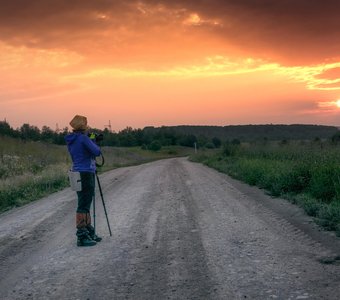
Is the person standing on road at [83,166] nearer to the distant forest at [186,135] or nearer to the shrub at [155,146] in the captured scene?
the distant forest at [186,135]

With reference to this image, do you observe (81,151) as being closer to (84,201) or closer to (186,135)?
(84,201)

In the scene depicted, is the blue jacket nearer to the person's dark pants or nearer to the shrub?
the person's dark pants

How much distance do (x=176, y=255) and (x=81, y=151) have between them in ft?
8.30

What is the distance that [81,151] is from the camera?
808 cm

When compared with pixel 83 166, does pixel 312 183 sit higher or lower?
lower

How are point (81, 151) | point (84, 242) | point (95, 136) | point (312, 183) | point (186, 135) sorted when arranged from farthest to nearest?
point (186, 135), point (312, 183), point (95, 136), point (81, 151), point (84, 242)

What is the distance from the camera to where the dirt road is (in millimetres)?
5445

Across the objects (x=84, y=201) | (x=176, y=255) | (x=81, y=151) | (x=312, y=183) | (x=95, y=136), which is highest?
(x=95, y=136)

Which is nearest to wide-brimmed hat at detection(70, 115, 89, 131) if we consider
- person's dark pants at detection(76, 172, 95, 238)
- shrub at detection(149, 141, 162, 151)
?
person's dark pants at detection(76, 172, 95, 238)

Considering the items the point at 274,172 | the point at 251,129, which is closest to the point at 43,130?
the point at 251,129

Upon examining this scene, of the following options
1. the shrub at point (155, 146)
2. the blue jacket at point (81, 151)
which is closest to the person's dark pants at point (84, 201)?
the blue jacket at point (81, 151)

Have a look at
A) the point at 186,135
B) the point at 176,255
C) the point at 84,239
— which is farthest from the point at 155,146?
the point at 176,255

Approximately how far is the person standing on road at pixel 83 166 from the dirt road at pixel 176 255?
35 cm

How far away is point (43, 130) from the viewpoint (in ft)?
337
